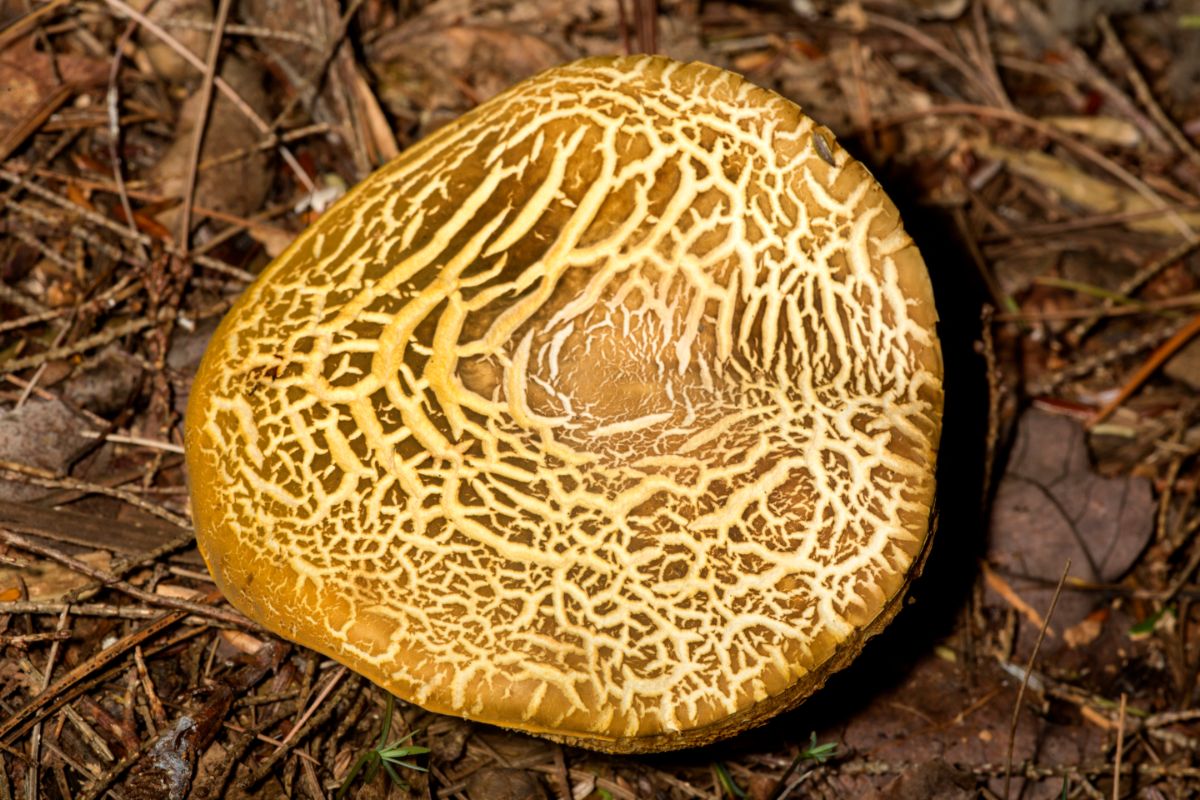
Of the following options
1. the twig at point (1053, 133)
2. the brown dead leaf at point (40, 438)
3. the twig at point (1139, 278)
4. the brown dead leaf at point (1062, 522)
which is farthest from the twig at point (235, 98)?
the twig at point (1139, 278)

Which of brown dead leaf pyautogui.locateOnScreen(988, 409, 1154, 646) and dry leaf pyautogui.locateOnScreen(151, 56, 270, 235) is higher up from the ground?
dry leaf pyautogui.locateOnScreen(151, 56, 270, 235)

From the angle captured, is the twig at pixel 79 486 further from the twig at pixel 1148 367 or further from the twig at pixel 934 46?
the twig at pixel 934 46

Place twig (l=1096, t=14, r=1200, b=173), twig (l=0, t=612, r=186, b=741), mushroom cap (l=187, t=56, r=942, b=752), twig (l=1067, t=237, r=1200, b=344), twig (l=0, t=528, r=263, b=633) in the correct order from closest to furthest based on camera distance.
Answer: mushroom cap (l=187, t=56, r=942, b=752) → twig (l=0, t=612, r=186, b=741) → twig (l=0, t=528, r=263, b=633) → twig (l=1067, t=237, r=1200, b=344) → twig (l=1096, t=14, r=1200, b=173)

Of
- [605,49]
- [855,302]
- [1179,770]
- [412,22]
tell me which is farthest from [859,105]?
[1179,770]

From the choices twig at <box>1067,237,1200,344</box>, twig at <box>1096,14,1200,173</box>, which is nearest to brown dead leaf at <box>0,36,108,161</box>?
twig at <box>1067,237,1200,344</box>

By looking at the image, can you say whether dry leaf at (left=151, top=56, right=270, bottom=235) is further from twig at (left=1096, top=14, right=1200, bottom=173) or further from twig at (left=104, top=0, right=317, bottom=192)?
twig at (left=1096, top=14, right=1200, bottom=173)

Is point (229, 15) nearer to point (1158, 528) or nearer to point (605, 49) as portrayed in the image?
point (605, 49)

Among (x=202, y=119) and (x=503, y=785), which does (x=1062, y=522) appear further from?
(x=202, y=119)
